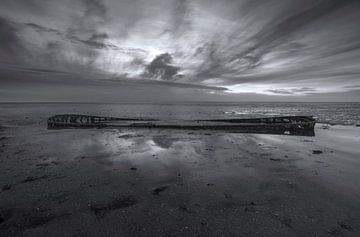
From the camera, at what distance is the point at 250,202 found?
7594 millimetres

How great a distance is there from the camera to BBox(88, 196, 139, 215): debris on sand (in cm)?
702

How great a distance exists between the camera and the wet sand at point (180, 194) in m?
6.11

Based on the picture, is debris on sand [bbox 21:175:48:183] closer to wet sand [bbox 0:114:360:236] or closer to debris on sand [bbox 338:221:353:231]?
wet sand [bbox 0:114:360:236]

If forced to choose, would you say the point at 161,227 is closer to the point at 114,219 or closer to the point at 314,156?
the point at 114,219

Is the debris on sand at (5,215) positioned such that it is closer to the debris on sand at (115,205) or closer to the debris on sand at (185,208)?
the debris on sand at (115,205)

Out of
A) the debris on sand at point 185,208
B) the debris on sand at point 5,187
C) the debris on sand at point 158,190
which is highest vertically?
the debris on sand at point 185,208

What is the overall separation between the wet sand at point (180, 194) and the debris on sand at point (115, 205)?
1.4 inches

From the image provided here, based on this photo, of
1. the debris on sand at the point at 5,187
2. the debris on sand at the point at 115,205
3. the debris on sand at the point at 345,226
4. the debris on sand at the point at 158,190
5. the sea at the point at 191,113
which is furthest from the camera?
the sea at the point at 191,113

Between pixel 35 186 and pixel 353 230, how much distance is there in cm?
1224

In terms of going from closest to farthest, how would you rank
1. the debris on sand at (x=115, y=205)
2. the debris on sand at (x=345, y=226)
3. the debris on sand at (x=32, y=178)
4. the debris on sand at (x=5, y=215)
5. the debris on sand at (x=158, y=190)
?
the debris on sand at (x=345, y=226)
the debris on sand at (x=5, y=215)
the debris on sand at (x=115, y=205)
the debris on sand at (x=158, y=190)
the debris on sand at (x=32, y=178)

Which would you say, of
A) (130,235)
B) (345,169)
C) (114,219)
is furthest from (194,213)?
(345,169)

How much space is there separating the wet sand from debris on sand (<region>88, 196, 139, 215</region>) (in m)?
0.04

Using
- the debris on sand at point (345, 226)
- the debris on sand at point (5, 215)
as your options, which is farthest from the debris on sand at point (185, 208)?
the debris on sand at point (5, 215)

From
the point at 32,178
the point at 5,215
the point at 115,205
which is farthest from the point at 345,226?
the point at 32,178
